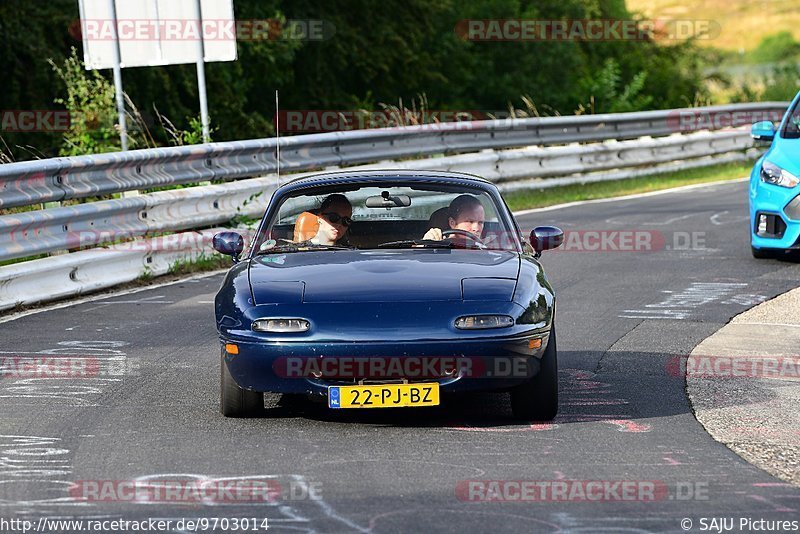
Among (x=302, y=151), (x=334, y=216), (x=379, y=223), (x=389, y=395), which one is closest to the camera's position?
(x=389, y=395)

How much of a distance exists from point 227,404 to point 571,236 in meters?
9.05

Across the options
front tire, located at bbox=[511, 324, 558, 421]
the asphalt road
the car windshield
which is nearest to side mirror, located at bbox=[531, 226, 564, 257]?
the car windshield

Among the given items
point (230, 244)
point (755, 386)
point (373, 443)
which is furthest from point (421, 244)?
point (755, 386)

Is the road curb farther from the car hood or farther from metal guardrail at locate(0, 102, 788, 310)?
metal guardrail at locate(0, 102, 788, 310)

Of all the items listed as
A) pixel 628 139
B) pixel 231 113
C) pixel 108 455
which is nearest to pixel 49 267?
pixel 108 455

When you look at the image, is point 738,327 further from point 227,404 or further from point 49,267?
point 49,267

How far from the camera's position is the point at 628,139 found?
25.2 meters

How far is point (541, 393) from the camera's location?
23.8ft

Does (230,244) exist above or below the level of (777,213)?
above

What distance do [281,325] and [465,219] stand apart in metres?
1.66

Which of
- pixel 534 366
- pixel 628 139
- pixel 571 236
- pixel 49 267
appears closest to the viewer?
pixel 534 366

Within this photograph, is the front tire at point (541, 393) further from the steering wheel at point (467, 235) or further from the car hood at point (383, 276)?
the steering wheel at point (467, 235)

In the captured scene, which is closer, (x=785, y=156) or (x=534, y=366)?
(x=534, y=366)

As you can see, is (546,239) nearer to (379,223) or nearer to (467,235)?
(467,235)
